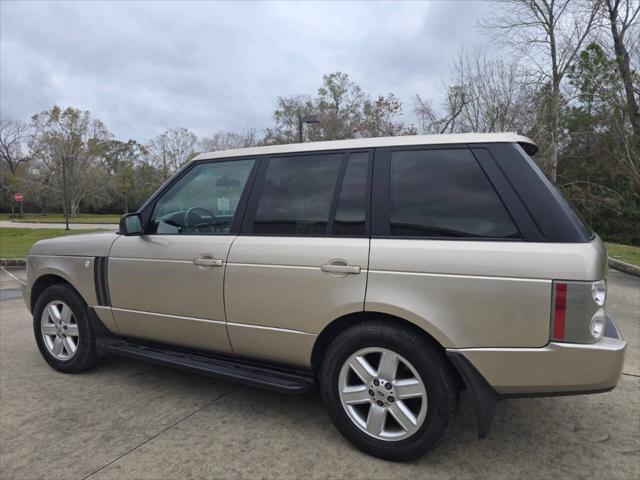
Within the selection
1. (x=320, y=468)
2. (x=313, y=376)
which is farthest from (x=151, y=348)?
(x=320, y=468)

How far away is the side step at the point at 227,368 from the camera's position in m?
2.74

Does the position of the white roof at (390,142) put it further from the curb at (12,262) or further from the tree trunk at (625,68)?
the tree trunk at (625,68)

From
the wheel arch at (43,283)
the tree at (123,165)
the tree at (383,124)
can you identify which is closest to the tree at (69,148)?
the tree at (123,165)

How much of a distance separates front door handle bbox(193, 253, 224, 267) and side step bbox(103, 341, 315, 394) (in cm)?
69

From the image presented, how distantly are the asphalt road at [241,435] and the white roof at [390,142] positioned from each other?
1820mm

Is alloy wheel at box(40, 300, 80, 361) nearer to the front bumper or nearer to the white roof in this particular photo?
the white roof

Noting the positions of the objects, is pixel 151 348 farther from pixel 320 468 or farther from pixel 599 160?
pixel 599 160

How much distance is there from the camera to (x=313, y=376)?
280 centimetres

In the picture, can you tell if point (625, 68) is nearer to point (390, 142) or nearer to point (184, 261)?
point (390, 142)

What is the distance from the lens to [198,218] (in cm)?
339

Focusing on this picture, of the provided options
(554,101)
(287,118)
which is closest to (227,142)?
(287,118)

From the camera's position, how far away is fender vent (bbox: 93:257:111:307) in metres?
3.52

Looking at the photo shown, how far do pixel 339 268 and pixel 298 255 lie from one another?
289 mm

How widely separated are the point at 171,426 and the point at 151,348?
725 mm
